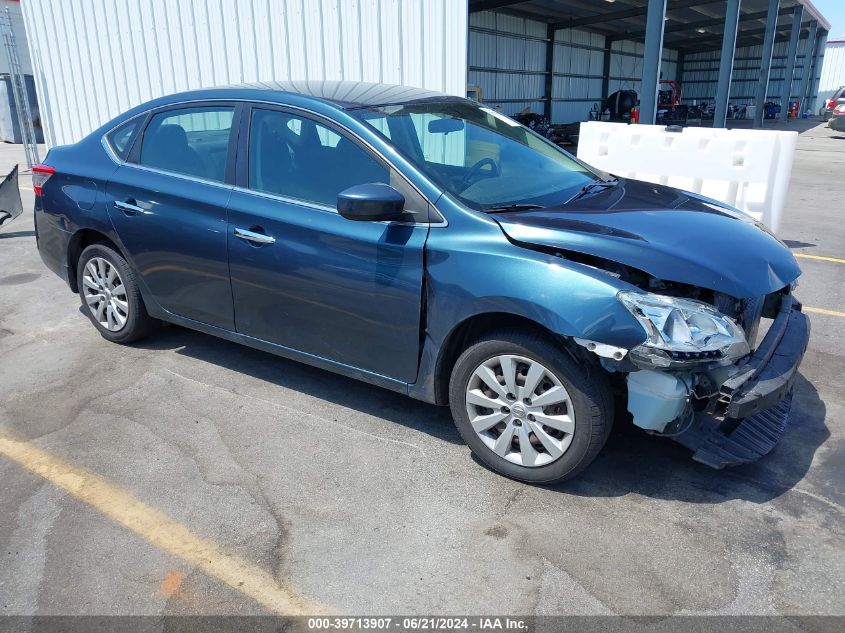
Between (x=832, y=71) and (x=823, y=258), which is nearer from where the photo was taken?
(x=823, y=258)

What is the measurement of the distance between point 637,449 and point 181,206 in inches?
113

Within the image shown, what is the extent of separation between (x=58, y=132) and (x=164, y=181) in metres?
10.3

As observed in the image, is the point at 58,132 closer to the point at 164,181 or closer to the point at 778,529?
the point at 164,181

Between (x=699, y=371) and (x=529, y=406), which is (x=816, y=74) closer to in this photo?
(x=699, y=371)

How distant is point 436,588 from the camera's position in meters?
2.59

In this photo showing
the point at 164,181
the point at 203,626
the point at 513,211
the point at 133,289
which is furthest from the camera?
the point at 133,289

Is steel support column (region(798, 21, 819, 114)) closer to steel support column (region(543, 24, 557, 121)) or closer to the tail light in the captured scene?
steel support column (region(543, 24, 557, 121))

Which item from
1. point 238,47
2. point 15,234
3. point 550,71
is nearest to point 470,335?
point 15,234

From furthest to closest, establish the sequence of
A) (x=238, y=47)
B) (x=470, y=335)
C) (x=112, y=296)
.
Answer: (x=238, y=47) < (x=112, y=296) < (x=470, y=335)

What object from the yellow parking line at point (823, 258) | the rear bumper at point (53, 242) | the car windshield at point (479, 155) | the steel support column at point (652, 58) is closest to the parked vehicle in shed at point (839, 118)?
the steel support column at point (652, 58)

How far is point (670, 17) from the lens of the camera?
2984 centimetres

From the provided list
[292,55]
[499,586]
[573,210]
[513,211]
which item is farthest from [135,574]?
[292,55]

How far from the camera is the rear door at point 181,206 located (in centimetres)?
399

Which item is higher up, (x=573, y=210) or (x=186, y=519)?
(x=573, y=210)
